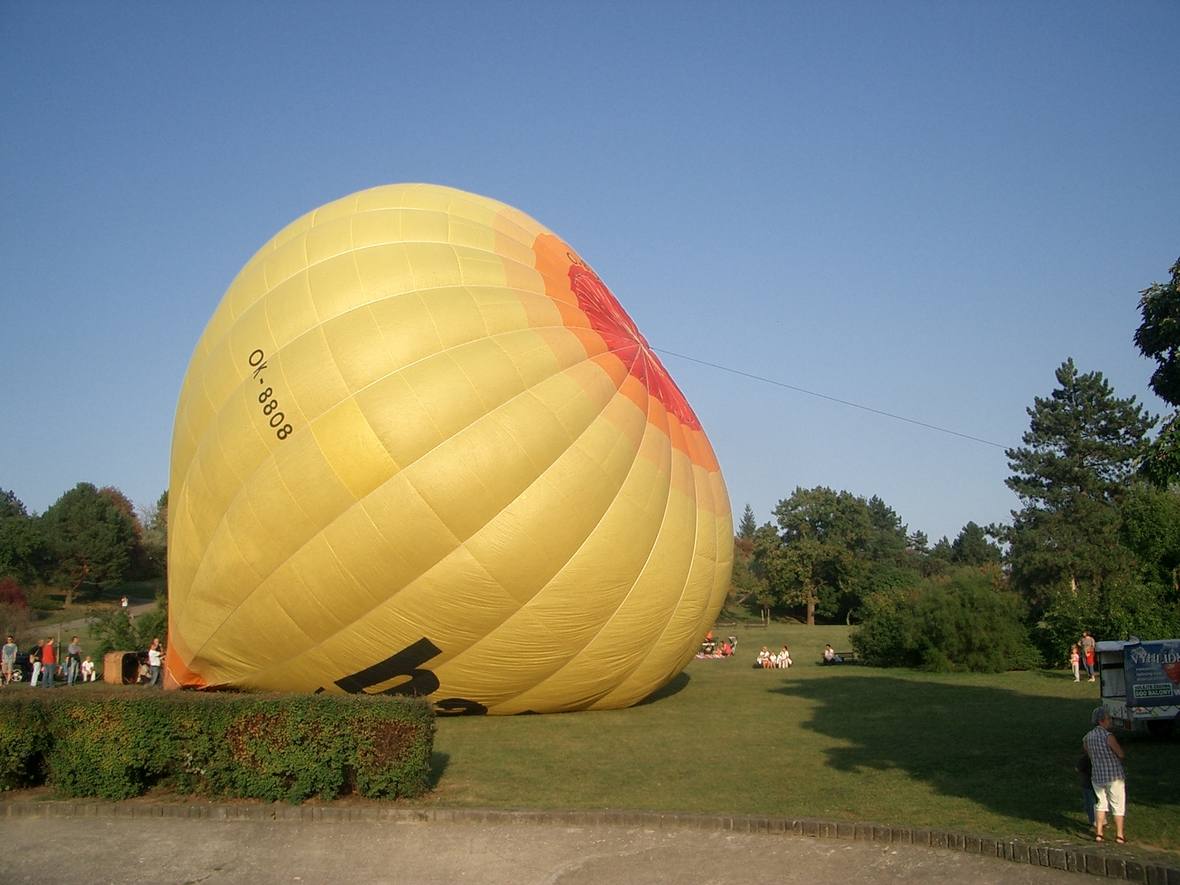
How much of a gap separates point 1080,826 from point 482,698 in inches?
374

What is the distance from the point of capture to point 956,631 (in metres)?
29.8

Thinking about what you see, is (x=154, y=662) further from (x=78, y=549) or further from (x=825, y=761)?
(x=78, y=549)

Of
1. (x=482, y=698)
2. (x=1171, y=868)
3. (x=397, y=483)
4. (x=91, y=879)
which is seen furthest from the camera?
(x=482, y=698)

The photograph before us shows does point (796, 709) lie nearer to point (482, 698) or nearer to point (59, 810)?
point (482, 698)

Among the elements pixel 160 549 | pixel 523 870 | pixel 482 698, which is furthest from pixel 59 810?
pixel 160 549

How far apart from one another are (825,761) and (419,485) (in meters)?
6.99

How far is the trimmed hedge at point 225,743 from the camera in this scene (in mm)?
10469

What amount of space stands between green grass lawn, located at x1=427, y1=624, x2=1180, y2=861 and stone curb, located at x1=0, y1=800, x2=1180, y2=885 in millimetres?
582

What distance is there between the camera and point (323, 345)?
15.1 metres

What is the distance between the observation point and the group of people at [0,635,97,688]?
21469 millimetres

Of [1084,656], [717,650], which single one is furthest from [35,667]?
[1084,656]

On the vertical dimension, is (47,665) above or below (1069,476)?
below

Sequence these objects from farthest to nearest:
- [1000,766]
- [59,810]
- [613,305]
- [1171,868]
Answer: [613,305], [1000,766], [59,810], [1171,868]

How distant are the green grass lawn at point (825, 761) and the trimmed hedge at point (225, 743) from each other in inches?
36.5
